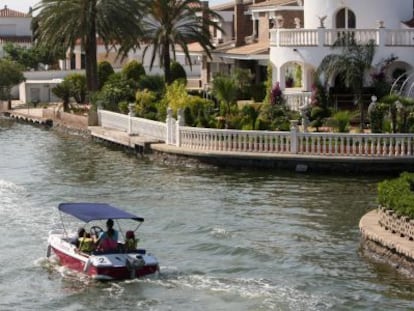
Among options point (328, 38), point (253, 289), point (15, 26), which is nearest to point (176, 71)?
point (328, 38)

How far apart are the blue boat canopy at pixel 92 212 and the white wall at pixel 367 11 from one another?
29168 millimetres

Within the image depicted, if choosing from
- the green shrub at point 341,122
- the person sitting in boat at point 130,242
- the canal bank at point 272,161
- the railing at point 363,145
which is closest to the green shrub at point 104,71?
the canal bank at point 272,161

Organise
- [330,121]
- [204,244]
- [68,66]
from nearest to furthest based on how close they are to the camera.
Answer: [204,244] < [330,121] < [68,66]

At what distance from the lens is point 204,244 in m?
32.2

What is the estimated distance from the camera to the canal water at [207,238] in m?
26.6

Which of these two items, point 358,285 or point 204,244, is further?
point 204,244

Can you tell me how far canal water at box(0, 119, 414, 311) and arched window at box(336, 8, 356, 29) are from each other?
1355cm

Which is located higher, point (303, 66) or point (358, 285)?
point (303, 66)

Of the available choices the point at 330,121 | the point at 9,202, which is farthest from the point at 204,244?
the point at 330,121

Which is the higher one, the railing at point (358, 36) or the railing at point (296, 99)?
the railing at point (358, 36)

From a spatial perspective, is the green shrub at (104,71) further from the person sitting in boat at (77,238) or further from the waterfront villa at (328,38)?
the person sitting in boat at (77,238)

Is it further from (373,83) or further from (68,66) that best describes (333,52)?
(68,66)

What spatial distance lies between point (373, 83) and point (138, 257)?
2788cm

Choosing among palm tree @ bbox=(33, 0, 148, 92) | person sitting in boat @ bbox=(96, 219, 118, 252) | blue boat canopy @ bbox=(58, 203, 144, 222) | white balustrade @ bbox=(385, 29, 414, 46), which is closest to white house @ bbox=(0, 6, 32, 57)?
palm tree @ bbox=(33, 0, 148, 92)
